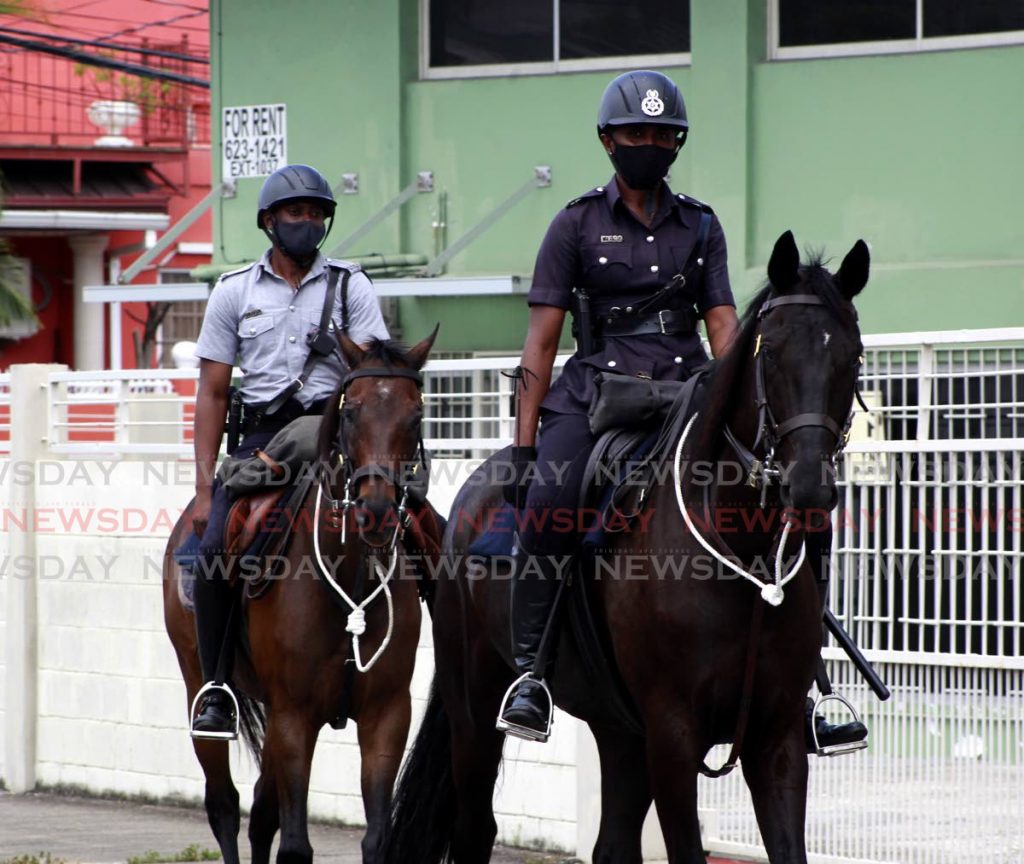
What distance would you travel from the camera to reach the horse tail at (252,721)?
8.36 metres

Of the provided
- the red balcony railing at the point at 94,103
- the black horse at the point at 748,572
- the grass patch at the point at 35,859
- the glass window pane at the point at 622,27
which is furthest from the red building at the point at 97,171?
the black horse at the point at 748,572

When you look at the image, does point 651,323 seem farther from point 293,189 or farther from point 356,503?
point 293,189

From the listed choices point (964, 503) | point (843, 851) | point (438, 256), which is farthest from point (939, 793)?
point (438, 256)

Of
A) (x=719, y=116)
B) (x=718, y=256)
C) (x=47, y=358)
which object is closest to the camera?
(x=718, y=256)

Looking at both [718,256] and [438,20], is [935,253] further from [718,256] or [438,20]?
[718,256]

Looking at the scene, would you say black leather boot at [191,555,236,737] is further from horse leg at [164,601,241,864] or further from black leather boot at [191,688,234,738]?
horse leg at [164,601,241,864]

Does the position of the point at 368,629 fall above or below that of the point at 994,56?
below

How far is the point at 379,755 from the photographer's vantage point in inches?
283

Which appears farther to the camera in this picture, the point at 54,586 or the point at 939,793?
the point at 54,586

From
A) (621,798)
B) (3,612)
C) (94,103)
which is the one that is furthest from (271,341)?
(94,103)

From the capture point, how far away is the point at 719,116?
1481 centimetres

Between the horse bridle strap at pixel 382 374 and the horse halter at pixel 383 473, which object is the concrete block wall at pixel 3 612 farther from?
the horse bridle strap at pixel 382 374

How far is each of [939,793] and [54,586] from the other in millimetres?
6155

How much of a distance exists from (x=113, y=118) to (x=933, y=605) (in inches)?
936
